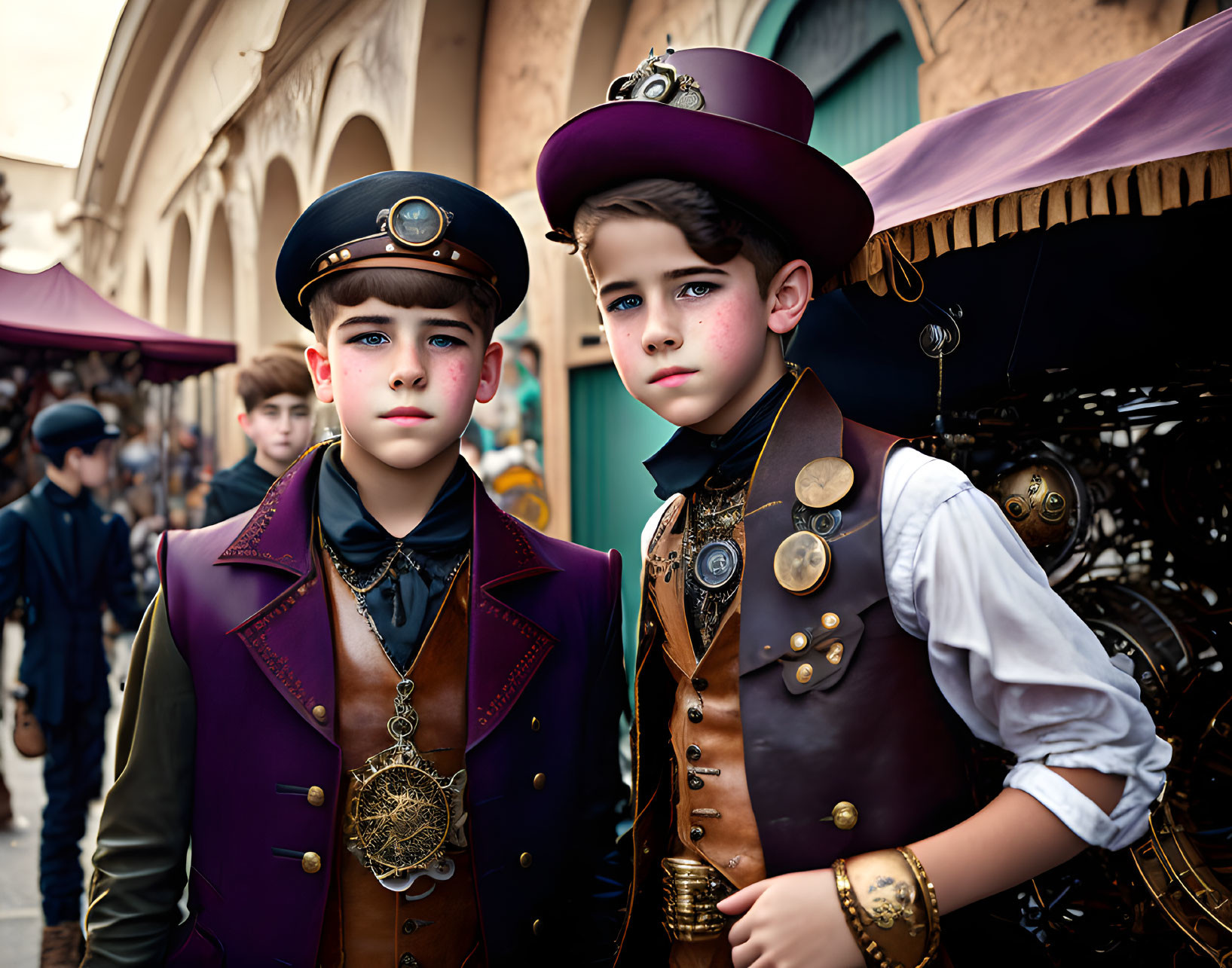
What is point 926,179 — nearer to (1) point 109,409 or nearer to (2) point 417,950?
(2) point 417,950

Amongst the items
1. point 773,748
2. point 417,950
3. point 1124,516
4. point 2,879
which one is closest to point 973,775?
point 773,748

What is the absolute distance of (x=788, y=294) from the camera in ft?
4.92

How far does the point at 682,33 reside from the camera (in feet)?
16.8

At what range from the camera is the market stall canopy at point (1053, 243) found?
1552 mm

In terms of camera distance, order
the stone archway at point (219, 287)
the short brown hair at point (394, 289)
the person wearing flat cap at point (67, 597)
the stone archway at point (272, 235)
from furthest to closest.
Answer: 1. the stone archway at point (219, 287)
2. the stone archway at point (272, 235)
3. the person wearing flat cap at point (67, 597)
4. the short brown hair at point (394, 289)

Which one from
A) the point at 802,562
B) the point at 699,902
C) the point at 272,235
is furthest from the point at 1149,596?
the point at 272,235

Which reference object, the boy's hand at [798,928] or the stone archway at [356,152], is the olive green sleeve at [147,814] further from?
the stone archway at [356,152]

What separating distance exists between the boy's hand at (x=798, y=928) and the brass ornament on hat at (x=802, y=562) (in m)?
0.43

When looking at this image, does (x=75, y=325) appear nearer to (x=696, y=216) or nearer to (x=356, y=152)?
(x=356, y=152)

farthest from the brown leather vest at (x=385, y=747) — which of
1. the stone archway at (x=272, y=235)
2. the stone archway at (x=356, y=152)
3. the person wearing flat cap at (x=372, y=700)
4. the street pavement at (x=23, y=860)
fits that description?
the stone archway at (x=272, y=235)

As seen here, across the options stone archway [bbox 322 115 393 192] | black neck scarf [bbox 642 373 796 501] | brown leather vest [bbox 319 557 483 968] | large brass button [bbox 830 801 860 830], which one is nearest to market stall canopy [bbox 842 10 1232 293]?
black neck scarf [bbox 642 373 796 501]

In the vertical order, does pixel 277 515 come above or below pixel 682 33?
below

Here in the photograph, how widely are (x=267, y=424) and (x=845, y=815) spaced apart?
3.38 meters

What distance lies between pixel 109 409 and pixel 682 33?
4975 millimetres
